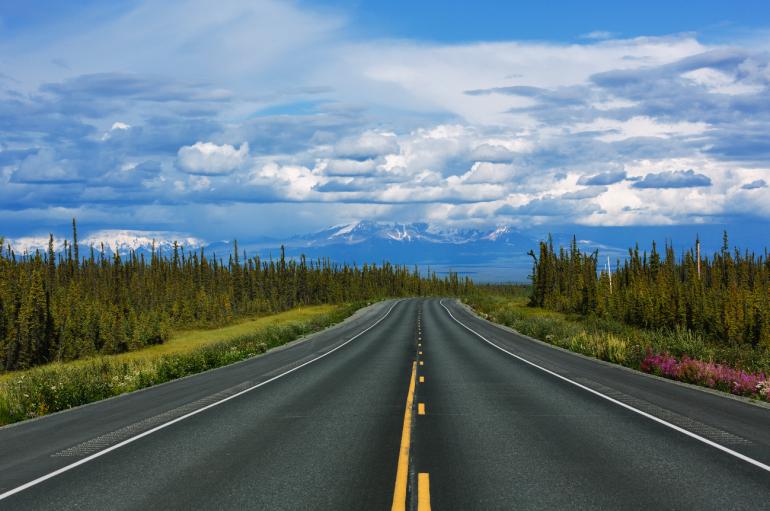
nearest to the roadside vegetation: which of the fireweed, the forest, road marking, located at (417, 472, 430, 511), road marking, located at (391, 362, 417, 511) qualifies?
the fireweed

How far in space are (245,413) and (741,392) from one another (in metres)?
12.3

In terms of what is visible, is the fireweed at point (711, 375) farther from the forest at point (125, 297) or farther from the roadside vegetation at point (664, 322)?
the forest at point (125, 297)

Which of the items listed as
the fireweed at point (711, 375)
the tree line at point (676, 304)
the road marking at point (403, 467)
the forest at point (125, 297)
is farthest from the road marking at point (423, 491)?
the forest at point (125, 297)

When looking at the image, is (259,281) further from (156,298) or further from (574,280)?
(574,280)

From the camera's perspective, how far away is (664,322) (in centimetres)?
5784

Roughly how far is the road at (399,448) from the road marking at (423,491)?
2cm

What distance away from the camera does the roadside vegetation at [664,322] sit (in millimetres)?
19406

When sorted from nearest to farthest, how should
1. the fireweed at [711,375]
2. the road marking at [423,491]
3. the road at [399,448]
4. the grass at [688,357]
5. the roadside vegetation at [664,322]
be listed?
the road marking at [423,491] → the road at [399,448] → the fireweed at [711,375] → the grass at [688,357] → the roadside vegetation at [664,322]

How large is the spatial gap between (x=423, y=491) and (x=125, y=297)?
9705 cm

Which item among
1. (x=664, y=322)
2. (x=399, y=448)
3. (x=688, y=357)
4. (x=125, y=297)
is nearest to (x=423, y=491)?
(x=399, y=448)

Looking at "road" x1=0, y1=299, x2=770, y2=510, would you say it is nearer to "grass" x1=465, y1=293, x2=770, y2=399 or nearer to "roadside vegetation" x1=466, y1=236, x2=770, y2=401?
"grass" x1=465, y1=293, x2=770, y2=399

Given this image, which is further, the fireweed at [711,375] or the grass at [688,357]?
the grass at [688,357]

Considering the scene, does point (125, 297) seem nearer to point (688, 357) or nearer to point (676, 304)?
point (676, 304)

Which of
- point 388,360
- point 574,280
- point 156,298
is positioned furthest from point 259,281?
point 388,360
